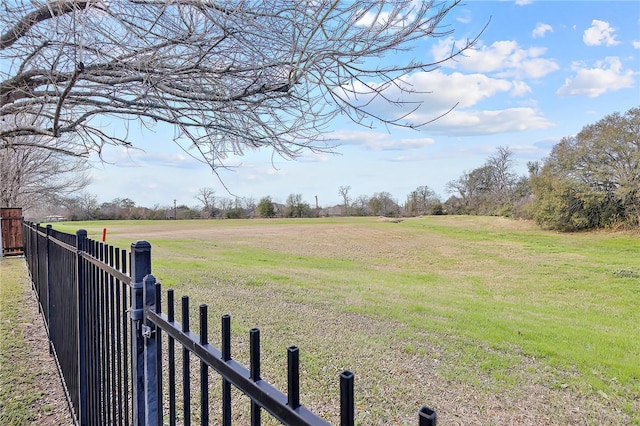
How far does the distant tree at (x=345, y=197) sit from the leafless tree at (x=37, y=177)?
104 feet

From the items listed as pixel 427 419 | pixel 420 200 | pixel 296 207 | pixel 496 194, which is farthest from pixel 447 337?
pixel 420 200

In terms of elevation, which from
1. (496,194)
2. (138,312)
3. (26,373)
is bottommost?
(26,373)

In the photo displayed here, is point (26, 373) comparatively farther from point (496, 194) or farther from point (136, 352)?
point (496, 194)

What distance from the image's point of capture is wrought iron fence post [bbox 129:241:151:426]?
1363mm

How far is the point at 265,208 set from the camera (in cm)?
4219

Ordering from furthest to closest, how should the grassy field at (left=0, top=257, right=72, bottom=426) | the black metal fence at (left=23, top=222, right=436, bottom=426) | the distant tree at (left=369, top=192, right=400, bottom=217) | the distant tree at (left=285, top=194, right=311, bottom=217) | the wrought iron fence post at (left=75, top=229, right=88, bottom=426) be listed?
the distant tree at (left=369, top=192, right=400, bottom=217) < the distant tree at (left=285, top=194, right=311, bottom=217) < the grassy field at (left=0, top=257, right=72, bottom=426) < the wrought iron fence post at (left=75, top=229, right=88, bottom=426) < the black metal fence at (left=23, top=222, right=436, bottom=426)

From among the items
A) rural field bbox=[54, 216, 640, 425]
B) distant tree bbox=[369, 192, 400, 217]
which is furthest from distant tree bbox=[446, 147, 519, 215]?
rural field bbox=[54, 216, 640, 425]

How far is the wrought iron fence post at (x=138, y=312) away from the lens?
1.36 metres

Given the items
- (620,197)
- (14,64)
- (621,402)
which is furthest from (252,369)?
(620,197)

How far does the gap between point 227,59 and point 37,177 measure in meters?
13.9

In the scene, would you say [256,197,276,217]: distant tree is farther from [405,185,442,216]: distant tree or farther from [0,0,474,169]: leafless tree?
[0,0,474,169]: leafless tree

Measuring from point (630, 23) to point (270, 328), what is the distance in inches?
499

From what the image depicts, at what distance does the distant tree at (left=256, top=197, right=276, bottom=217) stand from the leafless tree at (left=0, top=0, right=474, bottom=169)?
38896mm

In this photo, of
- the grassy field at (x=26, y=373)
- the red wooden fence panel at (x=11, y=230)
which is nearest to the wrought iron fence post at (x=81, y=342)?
the grassy field at (x=26, y=373)
